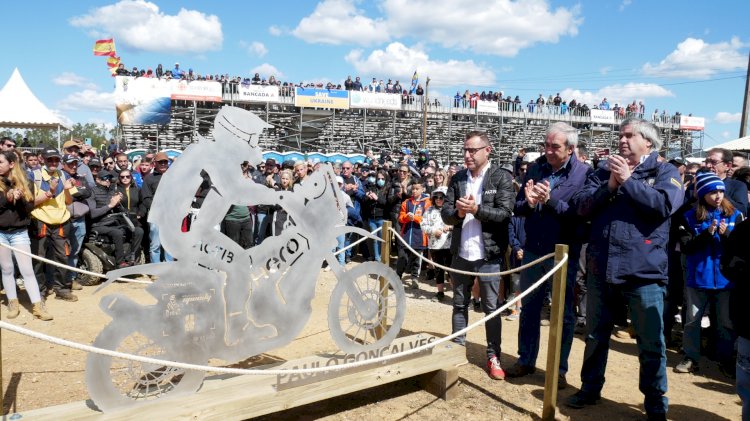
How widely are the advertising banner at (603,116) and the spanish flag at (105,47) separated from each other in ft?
104

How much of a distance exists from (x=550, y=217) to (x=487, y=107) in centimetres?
3263

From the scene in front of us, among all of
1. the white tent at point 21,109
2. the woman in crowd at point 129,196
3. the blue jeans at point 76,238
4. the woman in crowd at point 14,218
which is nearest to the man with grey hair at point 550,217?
the woman in crowd at point 14,218

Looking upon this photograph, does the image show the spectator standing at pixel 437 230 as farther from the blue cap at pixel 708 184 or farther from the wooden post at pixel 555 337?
the wooden post at pixel 555 337

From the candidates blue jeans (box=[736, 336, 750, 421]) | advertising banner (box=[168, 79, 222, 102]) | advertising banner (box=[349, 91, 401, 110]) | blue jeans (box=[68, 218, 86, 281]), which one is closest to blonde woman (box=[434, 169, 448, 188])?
blue jeans (box=[68, 218, 86, 281])

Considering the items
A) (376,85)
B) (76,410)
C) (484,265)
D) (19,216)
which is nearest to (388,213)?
(484,265)

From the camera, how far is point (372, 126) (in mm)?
33188

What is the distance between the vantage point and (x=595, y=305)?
13.4 feet

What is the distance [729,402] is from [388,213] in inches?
246

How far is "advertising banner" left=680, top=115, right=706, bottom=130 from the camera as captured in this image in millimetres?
42281

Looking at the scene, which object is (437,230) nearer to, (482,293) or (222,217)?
(482,293)

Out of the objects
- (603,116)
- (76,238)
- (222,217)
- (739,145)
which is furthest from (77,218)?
(603,116)

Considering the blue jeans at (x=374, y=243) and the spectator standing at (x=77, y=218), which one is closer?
the spectator standing at (x=77, y=218)

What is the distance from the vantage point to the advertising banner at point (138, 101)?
80.8 feet

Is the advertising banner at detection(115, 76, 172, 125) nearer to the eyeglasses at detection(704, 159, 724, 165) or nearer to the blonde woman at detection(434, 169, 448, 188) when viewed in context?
the blonde woman at detection(434, 169, 448, 188)
